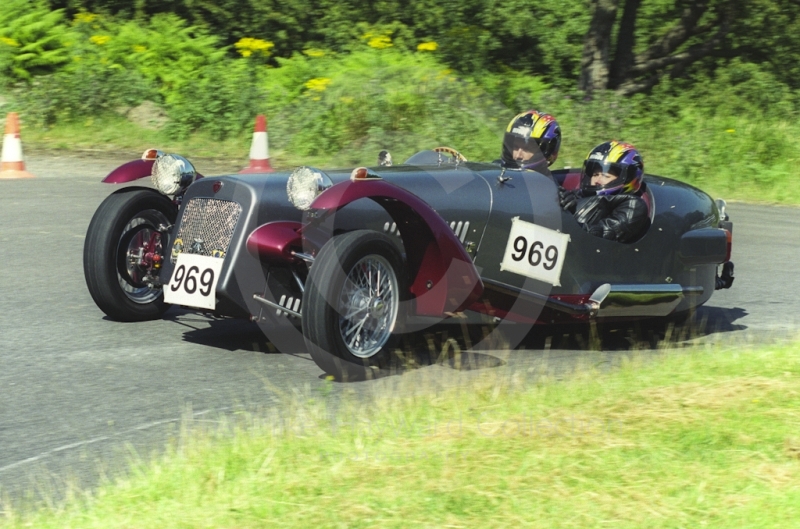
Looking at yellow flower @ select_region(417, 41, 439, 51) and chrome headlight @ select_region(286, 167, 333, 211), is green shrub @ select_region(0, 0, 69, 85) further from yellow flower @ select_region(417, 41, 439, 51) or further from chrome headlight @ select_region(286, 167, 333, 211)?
chrome headlight @ select_region(286, 167, 333, 211)

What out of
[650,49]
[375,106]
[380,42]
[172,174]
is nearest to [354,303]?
[172,174]

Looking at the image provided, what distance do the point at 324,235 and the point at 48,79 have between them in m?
11.9

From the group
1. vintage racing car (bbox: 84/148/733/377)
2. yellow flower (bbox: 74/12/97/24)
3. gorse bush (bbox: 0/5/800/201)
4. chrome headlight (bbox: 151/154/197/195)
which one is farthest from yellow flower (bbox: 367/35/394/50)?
chrome headlight (bbox: 151/154/197/195)

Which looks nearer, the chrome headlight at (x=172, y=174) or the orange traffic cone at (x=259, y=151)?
the chrome headlight at (x=172, y=174)

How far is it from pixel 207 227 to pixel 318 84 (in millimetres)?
11898

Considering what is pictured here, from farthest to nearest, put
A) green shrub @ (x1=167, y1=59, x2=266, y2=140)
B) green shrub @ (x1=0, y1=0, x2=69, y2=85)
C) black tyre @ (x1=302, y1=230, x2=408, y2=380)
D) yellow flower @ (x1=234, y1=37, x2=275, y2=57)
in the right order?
yellow flower @ (x1=234, y1=37, x2=275, y2=57), green shrub @ (x1=0, y1=0, x2=69, y2=85), green shrub @ (x1=167, y1=59, x2=266, y2=140), black tyre @ (x1=302, y1=230, x2=408, y2=380)

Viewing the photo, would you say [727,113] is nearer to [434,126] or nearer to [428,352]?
[434,126]

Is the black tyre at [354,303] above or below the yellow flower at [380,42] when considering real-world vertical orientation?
below

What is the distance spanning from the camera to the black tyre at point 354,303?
527 cm

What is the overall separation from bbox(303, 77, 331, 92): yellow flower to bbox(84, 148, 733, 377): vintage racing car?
10316 millimetres

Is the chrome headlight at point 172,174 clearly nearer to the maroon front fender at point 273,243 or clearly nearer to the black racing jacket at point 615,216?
the maroon front fender at point 273,243

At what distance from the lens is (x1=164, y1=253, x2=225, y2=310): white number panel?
18.4ft

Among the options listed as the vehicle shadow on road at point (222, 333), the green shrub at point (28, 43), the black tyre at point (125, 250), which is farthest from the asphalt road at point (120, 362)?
the green shrub at point (28, 43)

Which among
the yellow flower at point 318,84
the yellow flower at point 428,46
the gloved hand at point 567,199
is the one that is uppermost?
the yellow flower at point 428,46
